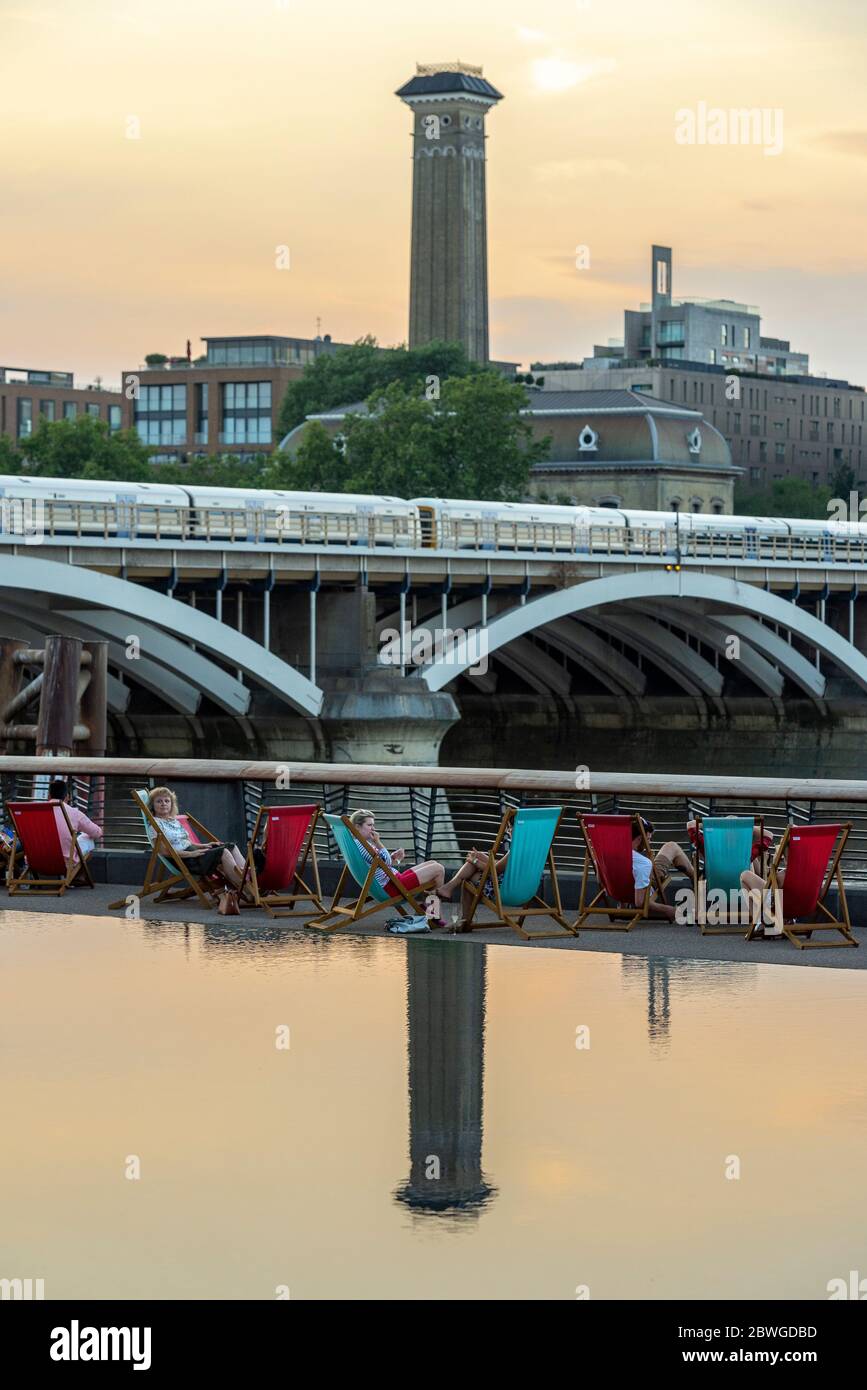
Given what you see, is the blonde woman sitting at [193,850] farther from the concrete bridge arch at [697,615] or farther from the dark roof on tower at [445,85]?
the dark roof on tower at [445,85]

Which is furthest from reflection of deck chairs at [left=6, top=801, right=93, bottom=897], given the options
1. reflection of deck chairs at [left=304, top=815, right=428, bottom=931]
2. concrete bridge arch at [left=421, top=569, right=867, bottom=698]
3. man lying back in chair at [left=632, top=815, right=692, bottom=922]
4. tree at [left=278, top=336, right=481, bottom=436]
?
tree at [left=278, top=336, right=481, bottom=436]

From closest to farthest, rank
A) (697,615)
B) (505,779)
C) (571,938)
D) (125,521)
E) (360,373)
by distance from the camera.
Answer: (571,938)
(505,779)
(125,521)
(697,615)
(360,373)

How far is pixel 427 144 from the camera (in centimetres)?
13575

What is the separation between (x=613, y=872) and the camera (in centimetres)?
1431

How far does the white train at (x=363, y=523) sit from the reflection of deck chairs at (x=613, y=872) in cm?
3224

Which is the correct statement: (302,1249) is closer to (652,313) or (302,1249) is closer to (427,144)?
(427,144)

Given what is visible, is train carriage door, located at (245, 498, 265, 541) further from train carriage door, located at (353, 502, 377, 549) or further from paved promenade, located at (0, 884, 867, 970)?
paved promenade, located at (0, 884, 867, 970)

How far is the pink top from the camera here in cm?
1595

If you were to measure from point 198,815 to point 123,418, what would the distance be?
125964 millimetres

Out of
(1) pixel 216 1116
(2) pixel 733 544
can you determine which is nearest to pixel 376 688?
(2) pixel 733 544

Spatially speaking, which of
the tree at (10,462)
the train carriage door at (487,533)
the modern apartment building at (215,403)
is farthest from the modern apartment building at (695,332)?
the train carriage door at (487,533)

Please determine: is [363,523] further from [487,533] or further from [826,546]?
[826,546]

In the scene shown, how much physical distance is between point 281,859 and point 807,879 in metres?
3.51

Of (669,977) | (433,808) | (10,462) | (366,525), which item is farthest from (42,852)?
(10,462)
